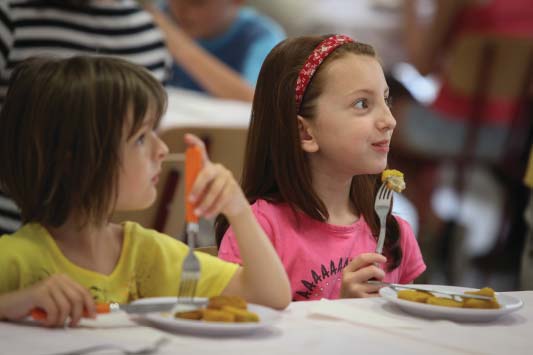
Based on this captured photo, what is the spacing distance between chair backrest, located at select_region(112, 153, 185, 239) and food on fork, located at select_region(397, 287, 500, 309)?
843 millimetres

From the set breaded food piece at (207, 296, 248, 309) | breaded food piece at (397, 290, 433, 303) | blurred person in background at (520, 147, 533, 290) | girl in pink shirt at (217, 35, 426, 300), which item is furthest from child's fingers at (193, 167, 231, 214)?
blurred person in background at (520, 147, 533, 290)

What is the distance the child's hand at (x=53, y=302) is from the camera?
127cm

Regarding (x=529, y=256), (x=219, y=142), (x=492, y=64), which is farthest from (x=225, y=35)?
(x=529, y=256)

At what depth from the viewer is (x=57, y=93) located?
1.43m

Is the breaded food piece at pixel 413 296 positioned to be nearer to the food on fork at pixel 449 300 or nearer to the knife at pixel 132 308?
the food on fork at pixel 449 300

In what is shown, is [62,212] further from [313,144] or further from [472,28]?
[472,28]

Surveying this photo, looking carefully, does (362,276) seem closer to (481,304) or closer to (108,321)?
(481,304)

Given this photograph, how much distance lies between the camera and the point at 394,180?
180 centimetres

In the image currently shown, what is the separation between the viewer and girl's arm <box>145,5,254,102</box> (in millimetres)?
4086

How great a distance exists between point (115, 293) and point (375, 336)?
0.41 m

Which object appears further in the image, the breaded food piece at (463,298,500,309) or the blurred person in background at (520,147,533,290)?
the blurred person in background at (520,147,533,290)

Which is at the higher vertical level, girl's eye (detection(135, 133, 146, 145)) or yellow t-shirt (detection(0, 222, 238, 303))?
girl's eye (detection(135, 133, 146, 145))

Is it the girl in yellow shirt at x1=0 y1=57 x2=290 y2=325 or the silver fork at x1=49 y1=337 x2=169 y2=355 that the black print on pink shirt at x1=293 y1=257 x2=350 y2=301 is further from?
the silver fork at x1=49 y1=337 x2=169 y2=355

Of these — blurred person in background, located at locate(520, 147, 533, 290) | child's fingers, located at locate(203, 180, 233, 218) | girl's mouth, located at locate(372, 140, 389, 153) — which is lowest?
blurred person in background, located at locate(520, 147, 533, 290)
